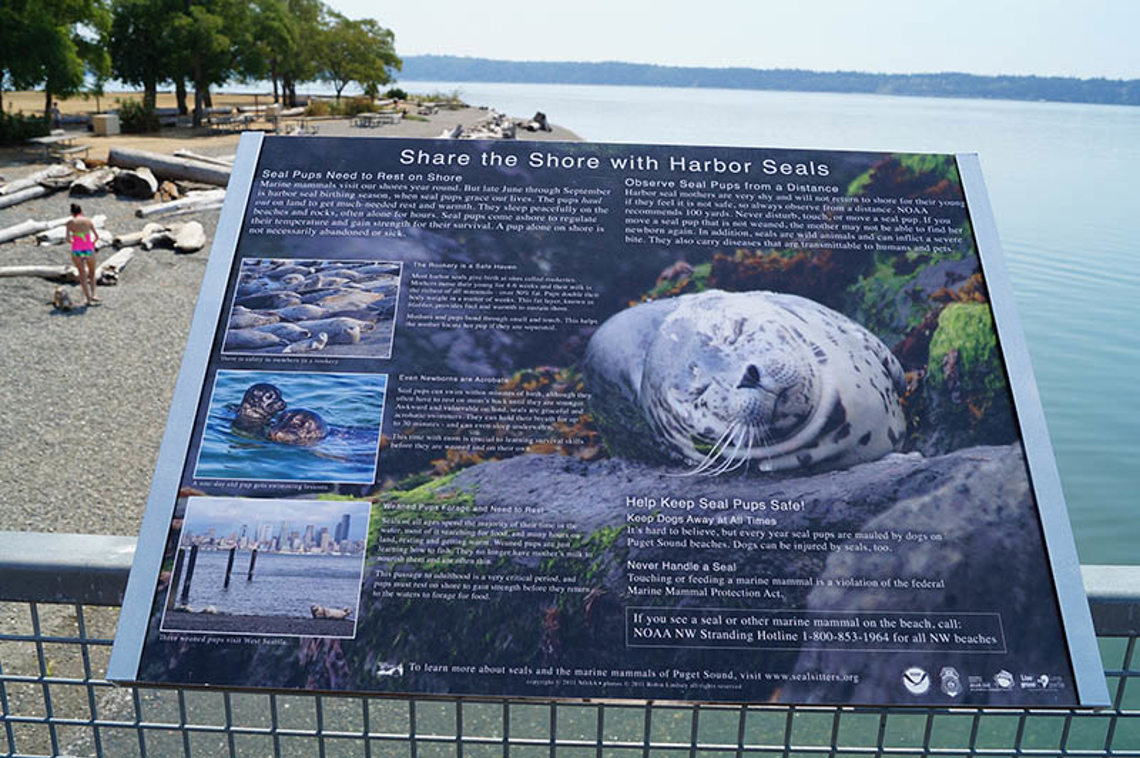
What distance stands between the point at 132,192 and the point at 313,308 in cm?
2195

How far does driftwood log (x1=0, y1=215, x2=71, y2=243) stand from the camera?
55.6ft

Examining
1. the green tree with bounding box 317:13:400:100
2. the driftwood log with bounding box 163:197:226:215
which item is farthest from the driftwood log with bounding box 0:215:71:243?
the green tree with bounding box 317:13:400:100

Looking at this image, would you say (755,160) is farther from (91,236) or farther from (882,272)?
(91,236)

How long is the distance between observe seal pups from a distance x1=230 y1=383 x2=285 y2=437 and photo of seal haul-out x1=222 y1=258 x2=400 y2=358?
11 cm

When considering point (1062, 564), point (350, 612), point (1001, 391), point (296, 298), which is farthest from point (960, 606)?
point (296, 298)

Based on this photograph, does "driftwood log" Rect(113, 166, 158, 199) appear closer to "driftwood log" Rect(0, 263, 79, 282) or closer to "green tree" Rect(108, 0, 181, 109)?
"driftwood log" Rect(0, 263, 79, 282)

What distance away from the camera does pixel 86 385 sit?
450 inches

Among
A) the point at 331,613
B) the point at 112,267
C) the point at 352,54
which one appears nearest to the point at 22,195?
the point at 112,267

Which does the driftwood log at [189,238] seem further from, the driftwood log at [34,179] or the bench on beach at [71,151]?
the bench on beach at [71,151]

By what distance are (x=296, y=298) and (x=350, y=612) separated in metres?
0.82

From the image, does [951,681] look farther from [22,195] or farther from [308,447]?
[22,195]

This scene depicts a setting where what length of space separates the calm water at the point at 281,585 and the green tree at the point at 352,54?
67077 millimetres

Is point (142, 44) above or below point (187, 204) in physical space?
Result: above

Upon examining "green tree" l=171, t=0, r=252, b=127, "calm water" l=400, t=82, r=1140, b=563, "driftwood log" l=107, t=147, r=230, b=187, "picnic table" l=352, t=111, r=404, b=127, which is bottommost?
"calm water" l=400, t=82, r=1140, b=563
